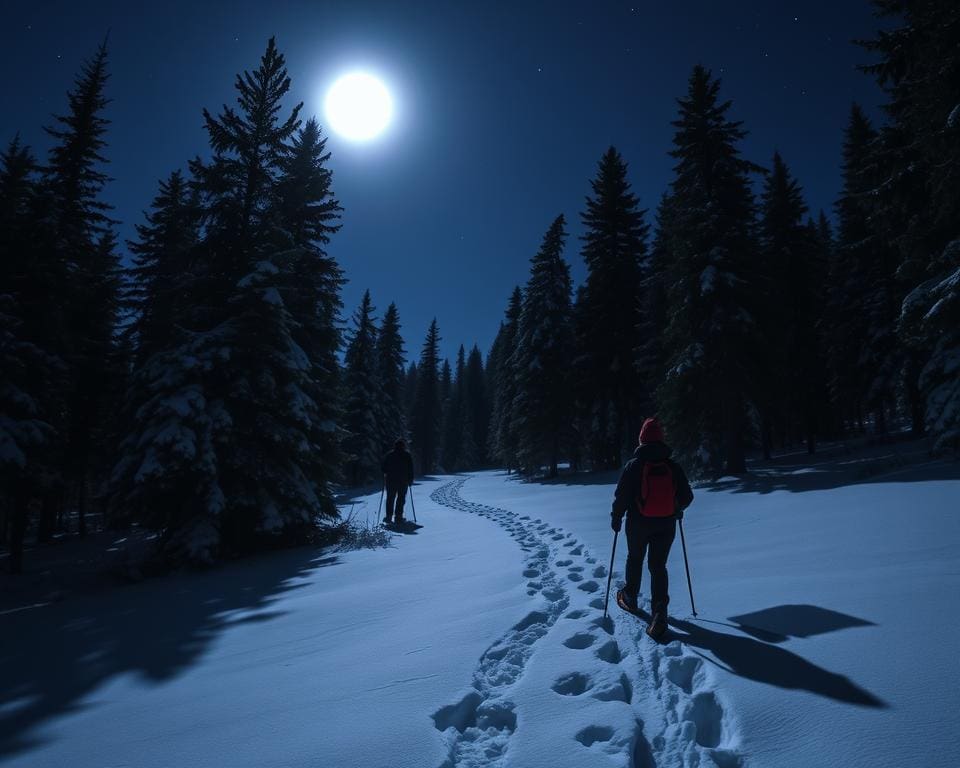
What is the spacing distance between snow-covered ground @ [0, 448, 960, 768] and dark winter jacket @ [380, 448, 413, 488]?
636cm

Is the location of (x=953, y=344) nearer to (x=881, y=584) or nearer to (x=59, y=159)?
(x=881, y=584)

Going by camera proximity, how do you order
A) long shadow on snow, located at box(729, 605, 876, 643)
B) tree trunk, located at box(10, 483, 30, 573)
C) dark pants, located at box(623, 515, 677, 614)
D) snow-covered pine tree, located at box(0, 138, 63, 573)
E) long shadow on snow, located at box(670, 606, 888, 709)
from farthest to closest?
tree trunk, located at box(10, 483, 30, 573) → snow-covered pine tree, located at box(0, 138, 63, 573) → dark pants, located at box(623, 515, 677, 614) → long shadow on snow, located at box(729, 605, 876, 643) → long shadow on snow, located at box(670, 606, 888, 709)

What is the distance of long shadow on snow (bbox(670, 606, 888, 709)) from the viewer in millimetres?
2871

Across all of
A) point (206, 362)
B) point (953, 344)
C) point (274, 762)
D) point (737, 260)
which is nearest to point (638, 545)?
point (274, 762)

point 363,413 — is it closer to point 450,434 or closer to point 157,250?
point 157,250

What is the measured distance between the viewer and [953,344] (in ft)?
31.8

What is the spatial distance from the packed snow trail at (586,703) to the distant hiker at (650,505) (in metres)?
0.55

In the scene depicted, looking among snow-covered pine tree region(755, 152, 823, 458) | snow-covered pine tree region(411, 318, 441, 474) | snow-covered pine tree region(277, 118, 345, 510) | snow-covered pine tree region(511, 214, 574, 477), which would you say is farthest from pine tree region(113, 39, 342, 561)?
snow-covered pine tree region(411, 318, 441, 474)

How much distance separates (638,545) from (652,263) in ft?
75.1

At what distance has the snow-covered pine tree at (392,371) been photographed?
3897cm

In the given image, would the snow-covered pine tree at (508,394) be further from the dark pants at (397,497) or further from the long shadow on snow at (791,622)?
the long shadow on snow at (791,622)

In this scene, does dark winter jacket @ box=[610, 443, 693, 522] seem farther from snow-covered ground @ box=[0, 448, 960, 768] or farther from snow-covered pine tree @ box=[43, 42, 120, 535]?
snow-covered pine tree @ box=[43, 42, 120, 535]

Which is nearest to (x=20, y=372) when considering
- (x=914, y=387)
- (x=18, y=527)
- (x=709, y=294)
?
(x=18, y=527)

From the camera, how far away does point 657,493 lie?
4.75m
